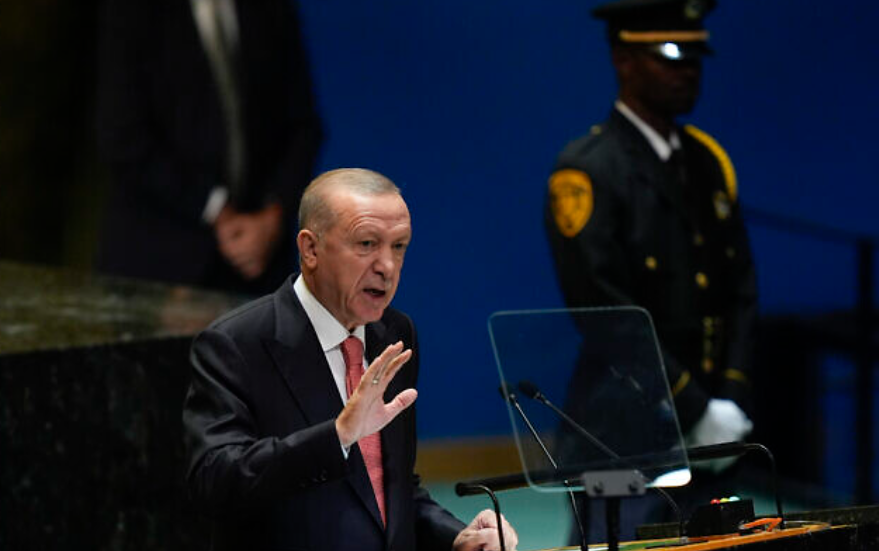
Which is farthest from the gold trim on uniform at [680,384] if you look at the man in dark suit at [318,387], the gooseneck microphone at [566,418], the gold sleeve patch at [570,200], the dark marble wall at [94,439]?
the man in dark suit at [318,387]

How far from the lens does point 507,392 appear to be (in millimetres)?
2807

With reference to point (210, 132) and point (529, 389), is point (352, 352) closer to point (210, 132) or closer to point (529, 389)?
point (529, 389)

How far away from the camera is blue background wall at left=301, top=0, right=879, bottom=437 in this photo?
21.6 ft

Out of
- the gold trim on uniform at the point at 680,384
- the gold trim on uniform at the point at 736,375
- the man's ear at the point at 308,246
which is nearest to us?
the man's ear at the point at 308,246

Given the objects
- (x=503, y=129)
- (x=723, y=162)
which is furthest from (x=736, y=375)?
(x=503, y=129)

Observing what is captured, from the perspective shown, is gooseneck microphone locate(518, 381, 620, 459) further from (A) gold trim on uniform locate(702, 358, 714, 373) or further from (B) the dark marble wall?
(A) gold trim on uniform locate(702, 358, 714, 373)

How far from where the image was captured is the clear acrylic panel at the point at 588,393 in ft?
9.18

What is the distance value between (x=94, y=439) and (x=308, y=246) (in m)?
1.44

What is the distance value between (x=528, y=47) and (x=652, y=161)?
2.13 metres

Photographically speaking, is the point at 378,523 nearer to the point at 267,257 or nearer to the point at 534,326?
the point at 534,326

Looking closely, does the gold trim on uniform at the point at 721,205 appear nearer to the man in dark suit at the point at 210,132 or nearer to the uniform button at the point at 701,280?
the uniform button at the point at 701,280

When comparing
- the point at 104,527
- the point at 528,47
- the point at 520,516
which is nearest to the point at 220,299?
the point at 104,527

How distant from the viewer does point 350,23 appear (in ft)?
21.9

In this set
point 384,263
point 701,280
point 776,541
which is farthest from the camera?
point 701,280
